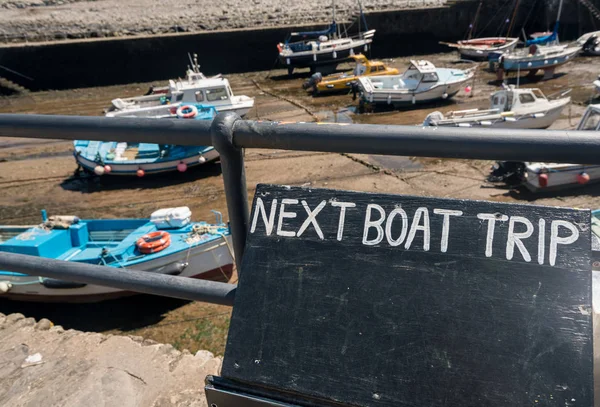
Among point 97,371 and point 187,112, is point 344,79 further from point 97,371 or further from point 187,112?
point 97,371

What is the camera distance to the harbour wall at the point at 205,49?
26.6m

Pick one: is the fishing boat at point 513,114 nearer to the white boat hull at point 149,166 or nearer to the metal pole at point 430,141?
the white boat hull at point 149,166

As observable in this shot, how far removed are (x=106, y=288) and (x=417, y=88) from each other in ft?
49.3

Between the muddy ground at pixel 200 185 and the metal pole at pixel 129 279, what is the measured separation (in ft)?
18.4

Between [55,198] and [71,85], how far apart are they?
49.8 ft

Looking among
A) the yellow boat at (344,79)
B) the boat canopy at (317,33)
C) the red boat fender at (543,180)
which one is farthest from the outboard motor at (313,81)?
the red boat fender at (543,180)

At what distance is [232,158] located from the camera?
1.59 metres

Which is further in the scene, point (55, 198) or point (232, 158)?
point (55, 198)

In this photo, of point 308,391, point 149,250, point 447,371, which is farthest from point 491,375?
point 149,250

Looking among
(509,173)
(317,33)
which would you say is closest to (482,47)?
(317,33)

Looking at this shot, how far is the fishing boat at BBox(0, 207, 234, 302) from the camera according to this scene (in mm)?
8625

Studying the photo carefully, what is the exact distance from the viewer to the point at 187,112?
601 inches

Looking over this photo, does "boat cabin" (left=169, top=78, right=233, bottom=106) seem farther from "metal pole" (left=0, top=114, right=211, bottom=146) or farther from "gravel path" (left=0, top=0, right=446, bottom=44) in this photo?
"metal pole" (left=0, top=114, right=211, bottom=146)

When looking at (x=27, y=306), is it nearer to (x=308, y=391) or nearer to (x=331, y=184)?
(x=331, y=184)
